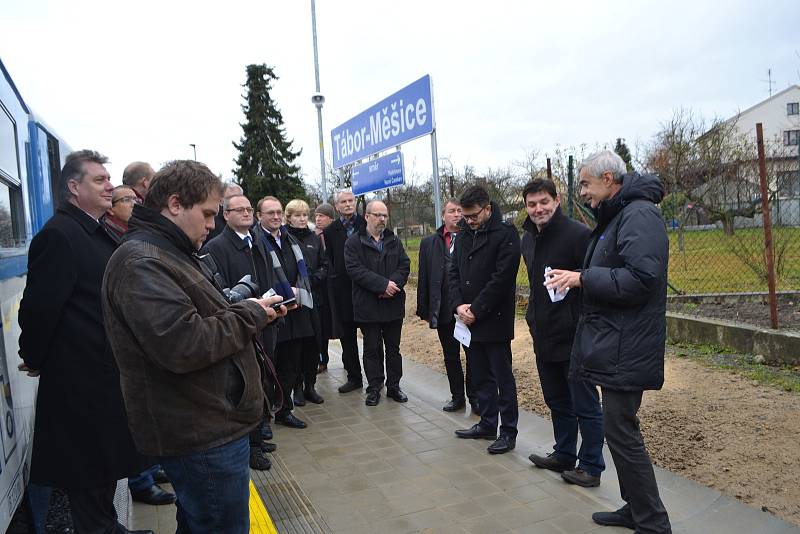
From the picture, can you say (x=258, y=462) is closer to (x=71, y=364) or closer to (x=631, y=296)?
(x=71, y=364)

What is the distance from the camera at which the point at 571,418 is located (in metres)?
4.00

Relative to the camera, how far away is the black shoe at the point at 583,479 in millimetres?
3762

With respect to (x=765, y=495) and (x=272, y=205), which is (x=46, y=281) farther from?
(x=765, y=495)

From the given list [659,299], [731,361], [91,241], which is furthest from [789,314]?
[91,241]

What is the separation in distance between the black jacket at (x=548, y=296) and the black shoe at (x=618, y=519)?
0.95m

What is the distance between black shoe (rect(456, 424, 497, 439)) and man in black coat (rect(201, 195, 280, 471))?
5.03ft

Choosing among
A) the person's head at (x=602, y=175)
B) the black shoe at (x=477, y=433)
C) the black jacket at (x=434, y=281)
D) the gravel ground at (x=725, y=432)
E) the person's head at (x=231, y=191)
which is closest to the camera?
the person's head at (x=602, y=175)

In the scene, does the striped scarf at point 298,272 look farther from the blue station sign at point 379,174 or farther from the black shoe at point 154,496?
the blue station sign at point 379,174

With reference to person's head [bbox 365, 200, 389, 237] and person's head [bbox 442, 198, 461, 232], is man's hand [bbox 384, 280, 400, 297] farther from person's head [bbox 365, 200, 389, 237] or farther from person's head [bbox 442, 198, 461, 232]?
person's head [bbox 442, 198, 461, 232]

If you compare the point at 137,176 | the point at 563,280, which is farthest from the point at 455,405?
the point at 137,176

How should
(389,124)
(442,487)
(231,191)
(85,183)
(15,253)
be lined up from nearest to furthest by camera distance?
(85,183) → (15,253) → (442,487) → (231,191) → (389,124)

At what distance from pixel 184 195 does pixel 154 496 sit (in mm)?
2529

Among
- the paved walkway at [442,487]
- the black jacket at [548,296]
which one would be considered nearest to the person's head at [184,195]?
the paved walkway at [442,487]

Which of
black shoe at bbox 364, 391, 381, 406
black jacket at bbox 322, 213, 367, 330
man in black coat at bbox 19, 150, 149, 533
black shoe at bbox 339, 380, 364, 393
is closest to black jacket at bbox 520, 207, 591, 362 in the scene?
black shoe at bbox 364, 391, 381, 406
